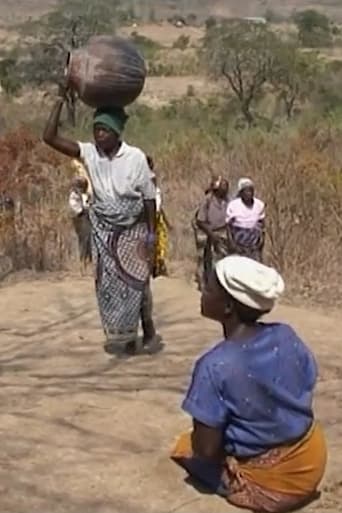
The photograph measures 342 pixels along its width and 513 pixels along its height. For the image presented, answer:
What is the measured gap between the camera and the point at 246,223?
9414mm

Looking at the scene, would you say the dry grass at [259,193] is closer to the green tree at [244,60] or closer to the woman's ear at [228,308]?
the woman's ear at [228,308]

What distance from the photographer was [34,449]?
5473 mm

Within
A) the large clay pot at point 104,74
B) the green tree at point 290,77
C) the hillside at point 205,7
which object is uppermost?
the large clay pot at point 104,74

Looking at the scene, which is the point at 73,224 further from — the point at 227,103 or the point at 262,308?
the point at 227,103

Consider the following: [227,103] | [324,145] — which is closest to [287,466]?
[324,145]

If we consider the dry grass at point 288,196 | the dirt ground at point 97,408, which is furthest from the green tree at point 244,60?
the dirt ground at point 97,408

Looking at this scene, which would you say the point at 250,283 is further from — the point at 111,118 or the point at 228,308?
the point at 111,118

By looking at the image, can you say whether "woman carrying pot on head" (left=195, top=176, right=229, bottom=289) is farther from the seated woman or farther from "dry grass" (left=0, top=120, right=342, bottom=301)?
the seated woman

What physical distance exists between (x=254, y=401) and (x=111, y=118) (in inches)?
103

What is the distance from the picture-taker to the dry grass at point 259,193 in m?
10.9

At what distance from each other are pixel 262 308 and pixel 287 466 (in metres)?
0.62

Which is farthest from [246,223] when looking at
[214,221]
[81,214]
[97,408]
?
[97,408]

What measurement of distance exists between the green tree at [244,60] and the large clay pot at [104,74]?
21913mm

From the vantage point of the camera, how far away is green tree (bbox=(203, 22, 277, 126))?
30.0m
